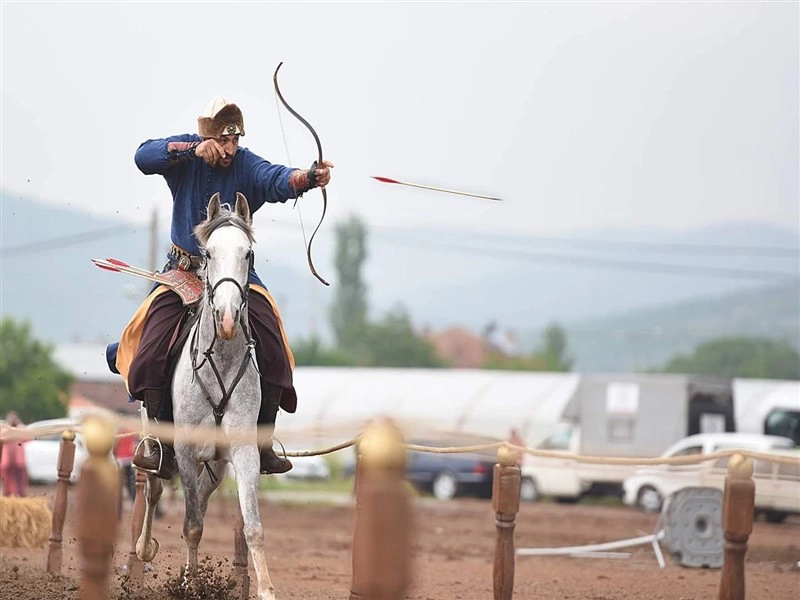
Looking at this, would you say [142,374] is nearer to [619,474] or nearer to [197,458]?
[197,458]

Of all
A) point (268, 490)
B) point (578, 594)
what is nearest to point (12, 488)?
point (578, 594)

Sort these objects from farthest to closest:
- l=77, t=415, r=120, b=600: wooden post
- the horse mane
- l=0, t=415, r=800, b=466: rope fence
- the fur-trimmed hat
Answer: the fur-trimmed hat → the horse mane → l=0, t=415, r=800, b=466: rope fence → l=77, t=415, r=120, b=600: wooden post

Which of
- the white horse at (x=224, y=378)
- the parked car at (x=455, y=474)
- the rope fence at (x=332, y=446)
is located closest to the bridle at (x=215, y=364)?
the white horse at (x=224, y=378)

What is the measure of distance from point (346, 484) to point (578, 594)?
97.8 ft

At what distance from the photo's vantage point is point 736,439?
2467 centimetres

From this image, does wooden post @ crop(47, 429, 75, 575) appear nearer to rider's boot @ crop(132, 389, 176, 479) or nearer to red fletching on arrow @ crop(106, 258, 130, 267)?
red fletching on arrow @ crop(106, 258, 130, 267)

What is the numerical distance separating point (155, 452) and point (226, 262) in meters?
1.45

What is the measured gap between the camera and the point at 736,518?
5.82 metres

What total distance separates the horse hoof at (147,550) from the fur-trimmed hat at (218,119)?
276 centimetres

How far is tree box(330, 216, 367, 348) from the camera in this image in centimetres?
12394

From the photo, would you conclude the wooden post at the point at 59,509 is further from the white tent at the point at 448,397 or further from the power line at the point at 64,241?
the power line at the point at 64,241

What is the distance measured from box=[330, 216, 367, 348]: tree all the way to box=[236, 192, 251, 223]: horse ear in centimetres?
11239

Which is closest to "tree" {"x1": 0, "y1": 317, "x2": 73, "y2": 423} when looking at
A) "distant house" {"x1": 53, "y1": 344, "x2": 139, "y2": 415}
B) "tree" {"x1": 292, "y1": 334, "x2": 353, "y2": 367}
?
"distant house" {"x1": 53, "y1": 344, "x2": 139, "y2": 415}

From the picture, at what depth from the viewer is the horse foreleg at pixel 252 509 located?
6.98 metres
